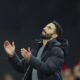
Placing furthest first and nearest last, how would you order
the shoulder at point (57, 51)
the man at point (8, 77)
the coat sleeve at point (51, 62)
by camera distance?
1. the man at point (8, 77)
2. the shoulder at point (57, 51)
3. the coat sleeve at point (51, 62)

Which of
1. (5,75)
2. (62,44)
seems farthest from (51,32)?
(5,75)

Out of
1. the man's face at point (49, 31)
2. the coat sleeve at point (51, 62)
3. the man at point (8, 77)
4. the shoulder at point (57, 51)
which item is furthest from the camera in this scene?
the man at point (8, 77)

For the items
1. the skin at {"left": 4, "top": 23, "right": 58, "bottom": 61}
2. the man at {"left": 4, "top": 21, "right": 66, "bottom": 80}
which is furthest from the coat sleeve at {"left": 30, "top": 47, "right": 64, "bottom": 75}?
the skin at {"left": 4, "top": 23, "right": 58, "bottom": 61}

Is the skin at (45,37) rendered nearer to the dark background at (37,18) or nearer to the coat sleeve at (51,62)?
the coat sleeve at (51,62)

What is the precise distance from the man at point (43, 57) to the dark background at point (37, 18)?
4055 millimetres

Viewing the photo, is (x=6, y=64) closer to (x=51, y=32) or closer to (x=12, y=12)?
(x=12, y=12)

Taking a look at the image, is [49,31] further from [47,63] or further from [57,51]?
[47,63]

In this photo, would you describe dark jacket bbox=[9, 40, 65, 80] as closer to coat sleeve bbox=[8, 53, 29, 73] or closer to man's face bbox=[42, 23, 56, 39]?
coat sleeve bbox=[8, 53, 29, 73]

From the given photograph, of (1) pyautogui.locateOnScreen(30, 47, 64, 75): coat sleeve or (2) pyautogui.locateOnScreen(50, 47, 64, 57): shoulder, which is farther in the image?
(2) pyautogui.locateOnScreen(50, 47, 64, 57): shoulder

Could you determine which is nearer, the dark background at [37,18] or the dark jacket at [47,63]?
the dark jacket at [47,63]

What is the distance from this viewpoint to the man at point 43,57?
5.82m

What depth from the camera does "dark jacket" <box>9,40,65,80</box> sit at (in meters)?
5.83

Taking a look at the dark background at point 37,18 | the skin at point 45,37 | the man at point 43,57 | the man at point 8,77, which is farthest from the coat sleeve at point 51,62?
the dark background at point 37,18

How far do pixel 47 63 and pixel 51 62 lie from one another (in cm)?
4
